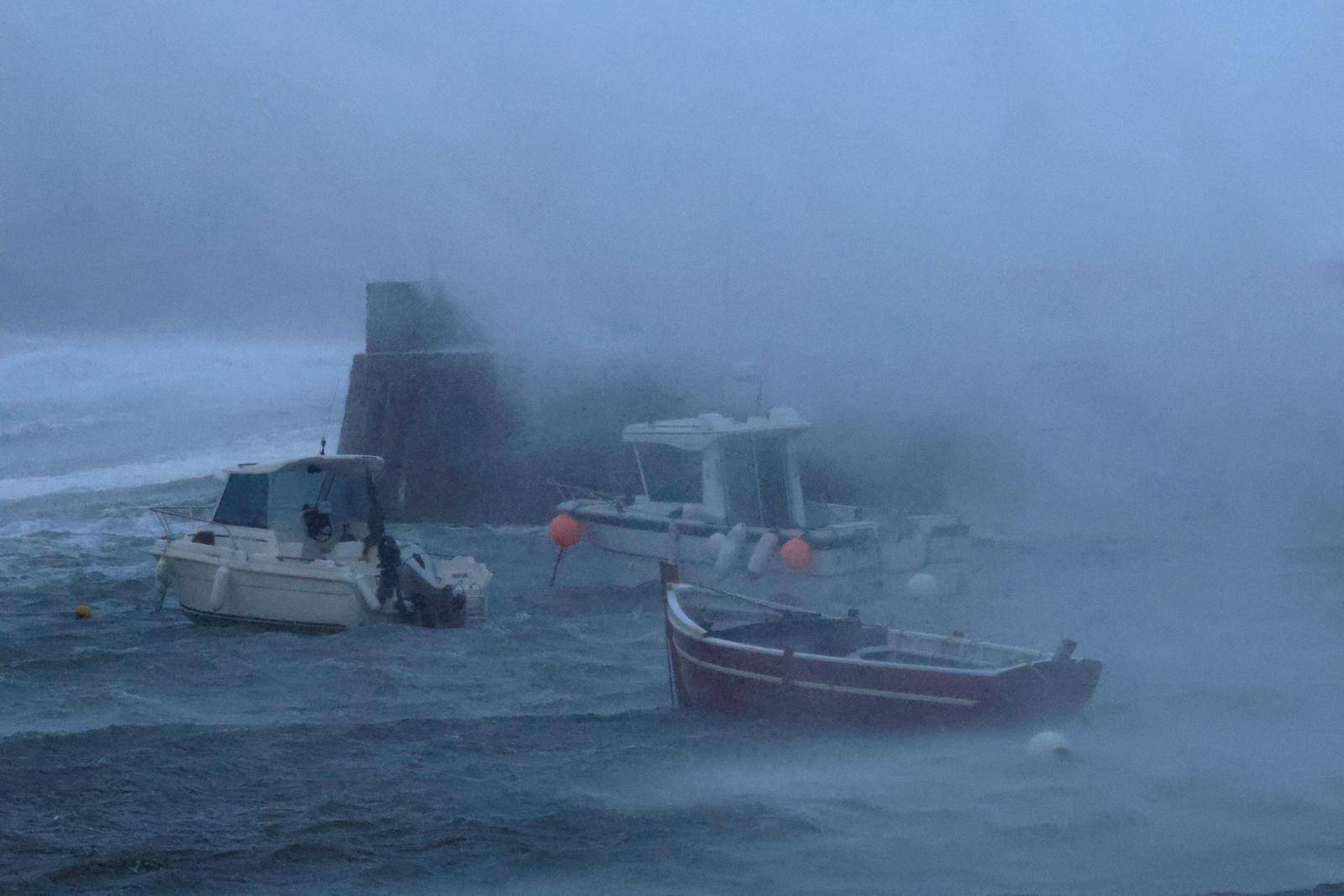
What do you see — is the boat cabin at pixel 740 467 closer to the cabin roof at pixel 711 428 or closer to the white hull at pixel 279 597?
the cabin roof at pixel 711 428

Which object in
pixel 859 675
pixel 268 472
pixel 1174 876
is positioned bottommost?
pixel 1174 876

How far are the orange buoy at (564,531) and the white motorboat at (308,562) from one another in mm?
2678

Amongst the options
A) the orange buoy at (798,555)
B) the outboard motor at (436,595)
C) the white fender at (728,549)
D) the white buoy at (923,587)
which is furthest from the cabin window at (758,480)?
the outboard motor at (436,595)

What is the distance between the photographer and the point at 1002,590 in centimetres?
1736

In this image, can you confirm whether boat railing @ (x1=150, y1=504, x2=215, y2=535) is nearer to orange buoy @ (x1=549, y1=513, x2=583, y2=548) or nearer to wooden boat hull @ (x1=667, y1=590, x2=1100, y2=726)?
orange buoy @ (x1=549, y1=513, x2=583, y2=548)

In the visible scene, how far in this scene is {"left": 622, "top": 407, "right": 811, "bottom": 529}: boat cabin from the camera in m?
17.5

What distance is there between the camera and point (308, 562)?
14531mm

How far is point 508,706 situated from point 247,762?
99.6 inches

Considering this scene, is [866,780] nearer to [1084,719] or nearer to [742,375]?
[1084,719]

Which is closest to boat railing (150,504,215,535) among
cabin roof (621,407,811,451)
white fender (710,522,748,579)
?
cabin roof (621,407,811,451)

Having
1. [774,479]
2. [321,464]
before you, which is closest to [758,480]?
[774,479]

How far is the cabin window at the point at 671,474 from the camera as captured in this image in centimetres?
1825

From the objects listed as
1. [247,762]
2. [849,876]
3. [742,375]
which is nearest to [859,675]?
[849,876]

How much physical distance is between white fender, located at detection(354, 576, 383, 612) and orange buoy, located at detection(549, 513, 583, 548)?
174 inches
